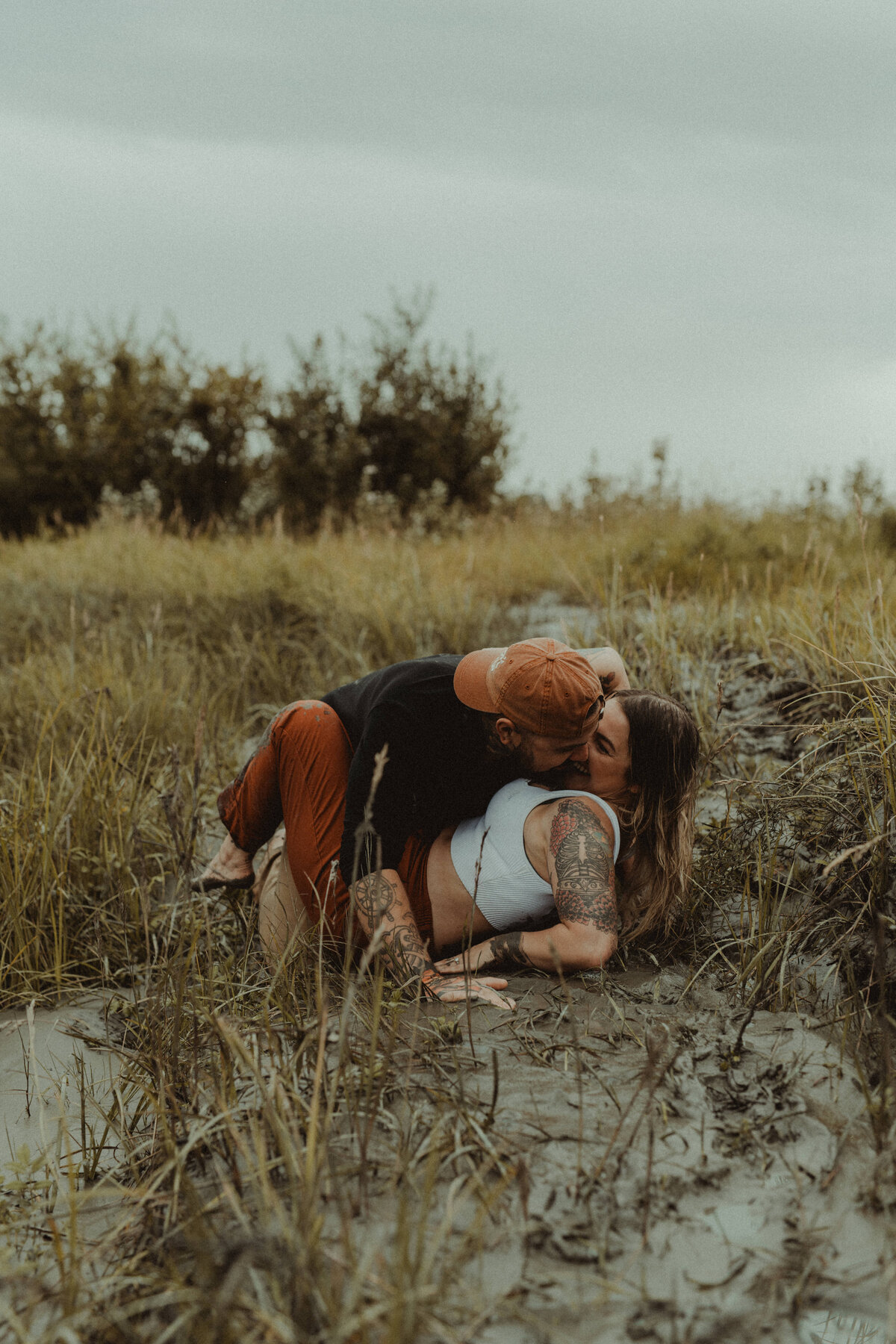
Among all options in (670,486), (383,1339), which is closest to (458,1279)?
(383,1339)

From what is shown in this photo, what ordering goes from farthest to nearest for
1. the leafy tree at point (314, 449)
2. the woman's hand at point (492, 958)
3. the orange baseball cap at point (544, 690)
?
the leafy tree at point (314, 449)
the woman's hand at point (492, 958)
the orange baseball cap at point (544, 690)

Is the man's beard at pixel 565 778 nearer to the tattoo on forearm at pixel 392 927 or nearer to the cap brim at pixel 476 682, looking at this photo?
the cap brim at pixel 476 682

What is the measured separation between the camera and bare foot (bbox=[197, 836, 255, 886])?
3477 millimetres

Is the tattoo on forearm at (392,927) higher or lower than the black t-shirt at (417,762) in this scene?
lower

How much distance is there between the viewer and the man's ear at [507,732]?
8.94ft

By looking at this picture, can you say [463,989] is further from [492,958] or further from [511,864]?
Answer: [511,864]

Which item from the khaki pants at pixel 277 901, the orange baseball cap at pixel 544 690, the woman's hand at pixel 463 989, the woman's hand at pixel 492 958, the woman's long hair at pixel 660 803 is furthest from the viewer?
the khaki pants at pixel 277 901

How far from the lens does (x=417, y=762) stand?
113 inches

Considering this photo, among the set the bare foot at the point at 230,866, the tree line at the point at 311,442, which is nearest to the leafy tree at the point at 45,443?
the tree line at the point at 311,442

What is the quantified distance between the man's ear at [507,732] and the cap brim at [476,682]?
4 centimetres

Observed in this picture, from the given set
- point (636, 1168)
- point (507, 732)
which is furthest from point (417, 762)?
point (636, 1168)

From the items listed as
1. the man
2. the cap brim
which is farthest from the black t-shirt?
the cap brim

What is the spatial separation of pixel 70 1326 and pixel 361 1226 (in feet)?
1.66

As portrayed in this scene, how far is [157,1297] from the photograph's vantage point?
4.66 ft
